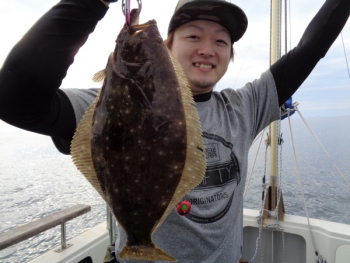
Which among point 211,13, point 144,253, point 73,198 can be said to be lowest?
point 73,198

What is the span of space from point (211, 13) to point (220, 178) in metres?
1.19

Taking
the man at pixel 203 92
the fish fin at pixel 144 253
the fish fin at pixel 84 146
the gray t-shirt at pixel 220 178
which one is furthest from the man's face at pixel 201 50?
the fish fin at pixel 144 253

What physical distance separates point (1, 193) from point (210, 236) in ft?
30.0

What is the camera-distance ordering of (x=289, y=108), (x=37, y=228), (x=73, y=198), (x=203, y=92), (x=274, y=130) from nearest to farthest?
(x=203, y=92)
(x=37, y=228)
(x=289, y=108)
(x=274, y=130)
(x=73, y=198)

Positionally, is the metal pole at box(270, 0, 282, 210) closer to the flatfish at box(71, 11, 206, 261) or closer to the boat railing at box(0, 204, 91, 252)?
the boat railing at box(0, 204, 91, 252)

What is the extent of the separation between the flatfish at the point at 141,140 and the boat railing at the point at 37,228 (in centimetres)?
176

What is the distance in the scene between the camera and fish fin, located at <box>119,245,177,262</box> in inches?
45.9

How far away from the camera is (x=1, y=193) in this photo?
28.6 ft

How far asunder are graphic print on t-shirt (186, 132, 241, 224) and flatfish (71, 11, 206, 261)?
25.2 inches

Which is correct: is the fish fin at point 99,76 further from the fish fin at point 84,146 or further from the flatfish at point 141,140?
the fish fin at point 84,146

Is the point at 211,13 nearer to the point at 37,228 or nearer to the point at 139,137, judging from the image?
the point at 139,137

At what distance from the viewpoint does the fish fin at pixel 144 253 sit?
117cm

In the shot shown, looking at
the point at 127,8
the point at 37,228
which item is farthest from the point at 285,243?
the point at 127,8

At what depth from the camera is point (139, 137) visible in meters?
1.14
